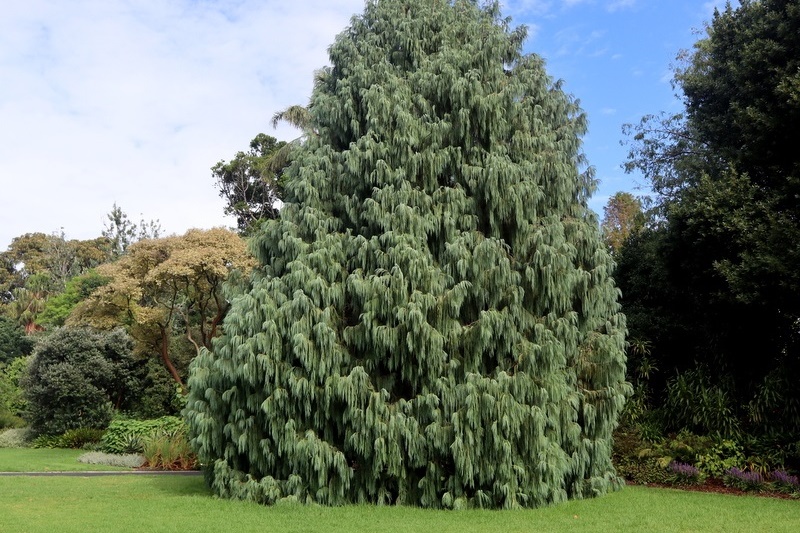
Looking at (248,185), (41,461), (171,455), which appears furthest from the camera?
(248,185)

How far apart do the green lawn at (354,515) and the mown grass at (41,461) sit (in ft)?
14.6

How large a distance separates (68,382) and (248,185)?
18.6m

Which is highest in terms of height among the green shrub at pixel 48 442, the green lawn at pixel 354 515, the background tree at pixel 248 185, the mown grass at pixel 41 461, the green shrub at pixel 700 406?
the background tree at pixel 248 185

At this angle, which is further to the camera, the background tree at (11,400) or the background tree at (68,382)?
the background tree at (11,400)

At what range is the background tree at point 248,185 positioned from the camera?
123ft

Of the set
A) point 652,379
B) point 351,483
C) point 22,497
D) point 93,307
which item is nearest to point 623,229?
point 652,379

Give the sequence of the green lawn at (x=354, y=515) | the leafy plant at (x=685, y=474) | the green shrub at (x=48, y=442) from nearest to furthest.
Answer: the green lawn at (x=354, y=515) → the leafy plant at (x=685, y=474) → the green shrub at (x=48, y=442)

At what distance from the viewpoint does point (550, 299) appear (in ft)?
36.8

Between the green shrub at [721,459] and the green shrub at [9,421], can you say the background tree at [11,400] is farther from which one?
the green shrub at [721,459]

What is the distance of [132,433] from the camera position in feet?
63.4

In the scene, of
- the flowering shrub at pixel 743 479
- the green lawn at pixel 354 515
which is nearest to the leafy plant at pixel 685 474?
the flowering shrub at pixel 743 479

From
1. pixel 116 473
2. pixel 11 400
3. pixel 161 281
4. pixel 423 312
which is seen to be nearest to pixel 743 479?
pixel 423 312

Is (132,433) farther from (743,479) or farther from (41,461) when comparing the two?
(743,479)

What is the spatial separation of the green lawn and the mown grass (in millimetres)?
4453
